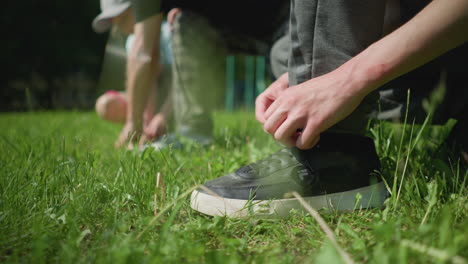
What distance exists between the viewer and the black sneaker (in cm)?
82

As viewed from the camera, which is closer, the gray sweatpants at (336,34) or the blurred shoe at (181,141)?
the gray sweatpants at (336,34)

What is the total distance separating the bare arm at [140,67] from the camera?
170 cm

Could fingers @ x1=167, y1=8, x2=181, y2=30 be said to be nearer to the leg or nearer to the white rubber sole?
the leg

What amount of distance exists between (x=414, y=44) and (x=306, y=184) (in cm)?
36

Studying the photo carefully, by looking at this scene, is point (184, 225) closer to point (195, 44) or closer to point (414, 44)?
point (414, 44)

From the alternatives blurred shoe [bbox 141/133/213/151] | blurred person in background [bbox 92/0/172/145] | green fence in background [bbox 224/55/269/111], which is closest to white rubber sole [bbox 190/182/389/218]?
blurred shoe [bbox 141/133/213/151]

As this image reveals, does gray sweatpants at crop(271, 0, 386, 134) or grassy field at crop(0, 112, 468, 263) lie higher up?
gray sweatpants at crop(271, 0, 386, 134)

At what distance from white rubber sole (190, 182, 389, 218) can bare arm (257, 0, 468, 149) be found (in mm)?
136

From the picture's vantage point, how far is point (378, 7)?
0.80 m

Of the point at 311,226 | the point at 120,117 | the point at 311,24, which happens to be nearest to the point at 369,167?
the point at 311,226

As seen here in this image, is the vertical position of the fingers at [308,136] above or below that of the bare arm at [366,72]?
below

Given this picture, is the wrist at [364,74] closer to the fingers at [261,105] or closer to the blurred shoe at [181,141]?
the fingers at [261,105]

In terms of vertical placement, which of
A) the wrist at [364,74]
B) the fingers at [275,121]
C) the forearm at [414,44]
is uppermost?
the forearm at [414,44]

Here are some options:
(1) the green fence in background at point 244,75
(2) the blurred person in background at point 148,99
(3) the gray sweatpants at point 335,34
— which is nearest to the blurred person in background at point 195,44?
(2) the blurred person in background at point 148,99
